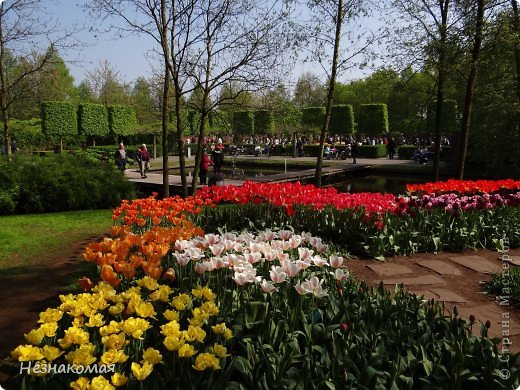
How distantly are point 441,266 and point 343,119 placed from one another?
3962cm

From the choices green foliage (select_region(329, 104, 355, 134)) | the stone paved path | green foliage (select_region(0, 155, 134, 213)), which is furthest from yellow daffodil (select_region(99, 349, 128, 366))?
green foliage (select_region(329, 104, 355, 134))

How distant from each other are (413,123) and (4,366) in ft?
63.5

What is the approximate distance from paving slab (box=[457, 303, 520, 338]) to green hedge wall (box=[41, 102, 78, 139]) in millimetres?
36882

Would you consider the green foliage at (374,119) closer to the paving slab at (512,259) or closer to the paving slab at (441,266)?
the paving slab at (512,259)

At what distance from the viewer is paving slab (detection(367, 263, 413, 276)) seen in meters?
5.11

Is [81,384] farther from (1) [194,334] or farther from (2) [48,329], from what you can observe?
(1) [194,334]

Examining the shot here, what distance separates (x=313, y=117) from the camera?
141 feet

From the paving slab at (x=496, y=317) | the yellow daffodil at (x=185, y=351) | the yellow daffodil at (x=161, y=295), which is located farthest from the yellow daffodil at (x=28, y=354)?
the paving slab at (x=496, y=317)

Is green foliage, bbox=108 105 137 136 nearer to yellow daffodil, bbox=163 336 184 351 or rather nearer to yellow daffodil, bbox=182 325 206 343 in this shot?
yellow daffodil, bbox=182 325 206 343

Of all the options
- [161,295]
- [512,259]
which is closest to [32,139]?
[512,259]

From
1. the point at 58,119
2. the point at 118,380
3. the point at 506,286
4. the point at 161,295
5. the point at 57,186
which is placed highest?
the point at 58,119

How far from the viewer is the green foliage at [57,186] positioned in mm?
10352

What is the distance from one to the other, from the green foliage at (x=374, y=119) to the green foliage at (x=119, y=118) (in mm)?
22714

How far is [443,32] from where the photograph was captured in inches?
491
